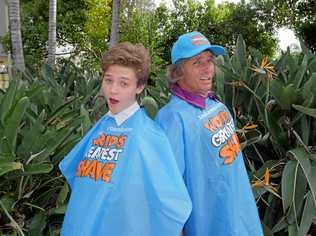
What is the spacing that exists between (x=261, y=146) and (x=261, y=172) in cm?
29

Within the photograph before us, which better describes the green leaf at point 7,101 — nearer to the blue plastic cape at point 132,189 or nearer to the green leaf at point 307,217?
the blue plastic cape at point 132,189

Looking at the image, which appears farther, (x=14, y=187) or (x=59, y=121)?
(x=59, y=121)

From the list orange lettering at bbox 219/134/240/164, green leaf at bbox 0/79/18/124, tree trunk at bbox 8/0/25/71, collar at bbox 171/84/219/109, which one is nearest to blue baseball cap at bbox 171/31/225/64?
collar at bbox 171/84/219/109

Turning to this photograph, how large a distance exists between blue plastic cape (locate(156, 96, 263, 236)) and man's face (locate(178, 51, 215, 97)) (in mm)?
81

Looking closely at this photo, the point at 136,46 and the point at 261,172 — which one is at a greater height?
the point at 136,46

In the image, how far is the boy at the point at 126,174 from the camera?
6.95 feet

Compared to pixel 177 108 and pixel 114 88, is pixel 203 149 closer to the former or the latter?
pixel 177 108

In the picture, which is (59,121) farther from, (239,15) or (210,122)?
(239,15)

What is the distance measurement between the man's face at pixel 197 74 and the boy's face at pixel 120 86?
315mm

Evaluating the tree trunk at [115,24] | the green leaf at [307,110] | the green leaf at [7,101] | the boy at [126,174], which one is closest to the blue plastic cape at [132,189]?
the boy at [126,174]

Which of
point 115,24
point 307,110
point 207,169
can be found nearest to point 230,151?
point 207,169

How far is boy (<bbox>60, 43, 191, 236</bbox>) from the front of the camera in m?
2.12

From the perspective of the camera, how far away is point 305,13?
1586 cm

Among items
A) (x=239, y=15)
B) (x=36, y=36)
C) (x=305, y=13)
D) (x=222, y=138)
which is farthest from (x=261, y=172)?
(x=239, y=15)
